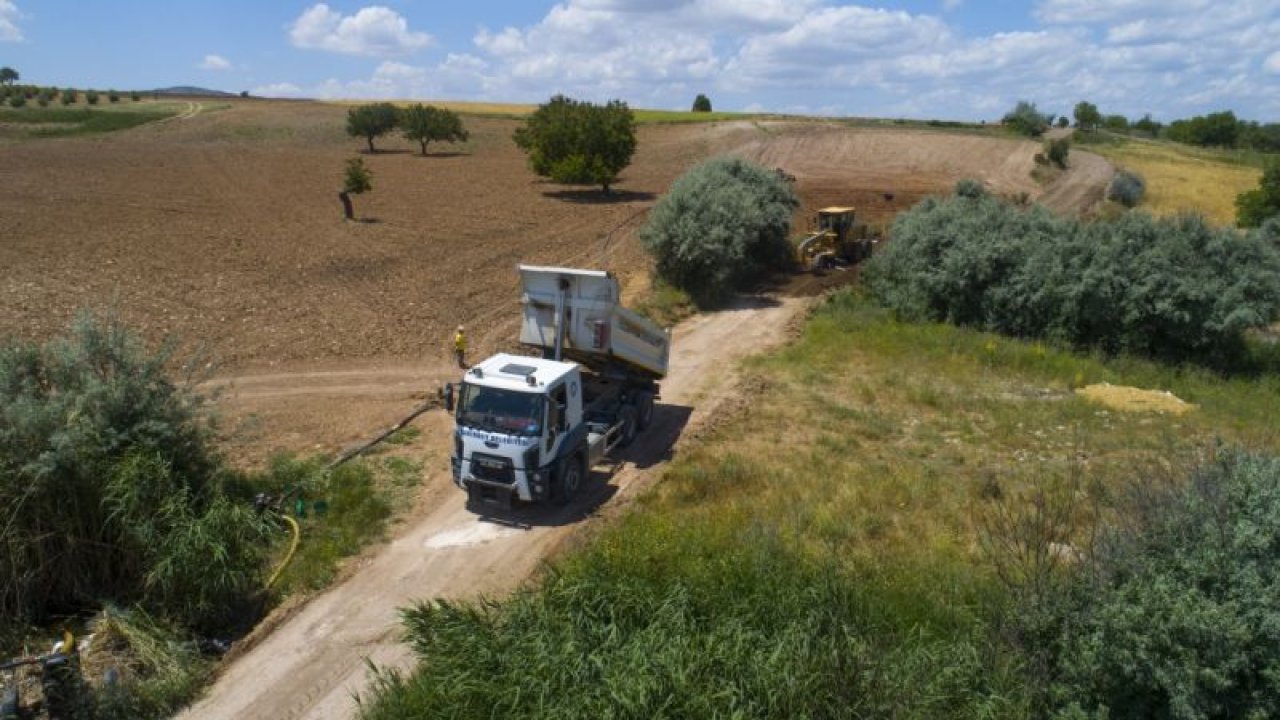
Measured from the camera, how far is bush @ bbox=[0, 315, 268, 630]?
1213cm

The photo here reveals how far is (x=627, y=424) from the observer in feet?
59.6

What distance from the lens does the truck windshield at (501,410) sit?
14.4 metres

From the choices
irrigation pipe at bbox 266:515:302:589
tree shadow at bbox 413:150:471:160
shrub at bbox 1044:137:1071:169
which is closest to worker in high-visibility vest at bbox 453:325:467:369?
irrigation pipe at bbox 266:515:302:589

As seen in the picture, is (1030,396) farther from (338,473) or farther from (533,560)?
(338,473)

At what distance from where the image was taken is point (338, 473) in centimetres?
1612

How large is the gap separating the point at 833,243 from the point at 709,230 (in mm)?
8431

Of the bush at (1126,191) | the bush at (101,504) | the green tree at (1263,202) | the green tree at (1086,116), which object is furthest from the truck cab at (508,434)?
the green tree at (1086,116)

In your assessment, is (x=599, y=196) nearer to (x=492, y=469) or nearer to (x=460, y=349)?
(x=460, y=349)

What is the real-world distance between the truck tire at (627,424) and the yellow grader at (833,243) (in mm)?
18268

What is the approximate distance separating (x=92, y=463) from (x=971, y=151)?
74203mm

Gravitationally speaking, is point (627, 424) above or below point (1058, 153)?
below

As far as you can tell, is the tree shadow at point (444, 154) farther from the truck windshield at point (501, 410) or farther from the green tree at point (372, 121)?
the truck windshield at point (501, 410)

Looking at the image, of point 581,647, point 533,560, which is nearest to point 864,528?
point 533,560

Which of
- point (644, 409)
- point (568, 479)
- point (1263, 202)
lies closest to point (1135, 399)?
point (644, 409)
